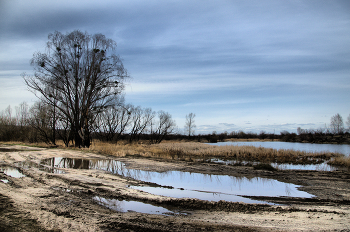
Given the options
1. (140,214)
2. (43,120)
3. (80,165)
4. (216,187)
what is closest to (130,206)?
(140,214)

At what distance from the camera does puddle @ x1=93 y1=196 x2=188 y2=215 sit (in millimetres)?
5438

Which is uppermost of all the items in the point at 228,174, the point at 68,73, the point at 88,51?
the point at 88,51

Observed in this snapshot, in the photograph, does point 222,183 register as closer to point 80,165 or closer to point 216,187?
point 216,187

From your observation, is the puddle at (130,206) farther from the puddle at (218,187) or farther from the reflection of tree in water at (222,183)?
the reflection of tree in water at (222,183)

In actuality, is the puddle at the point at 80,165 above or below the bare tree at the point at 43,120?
below

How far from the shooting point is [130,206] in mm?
5770

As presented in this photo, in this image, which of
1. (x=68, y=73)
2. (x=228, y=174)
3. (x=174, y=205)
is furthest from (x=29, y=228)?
(x=68, y=73)

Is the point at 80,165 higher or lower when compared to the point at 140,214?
lower

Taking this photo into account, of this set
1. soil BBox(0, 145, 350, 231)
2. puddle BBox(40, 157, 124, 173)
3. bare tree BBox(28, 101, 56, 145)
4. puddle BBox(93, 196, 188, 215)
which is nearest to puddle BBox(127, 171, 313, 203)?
soil BBox(0, 145, 350, 231)

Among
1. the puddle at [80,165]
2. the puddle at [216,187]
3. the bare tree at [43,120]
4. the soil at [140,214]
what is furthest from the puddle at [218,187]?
the bare tree at [43,120]

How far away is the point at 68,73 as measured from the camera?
2333 cm

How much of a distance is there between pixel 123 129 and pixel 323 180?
38676 millimetres

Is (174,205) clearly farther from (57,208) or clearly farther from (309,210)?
(309,210)

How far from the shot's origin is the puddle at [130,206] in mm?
5438
